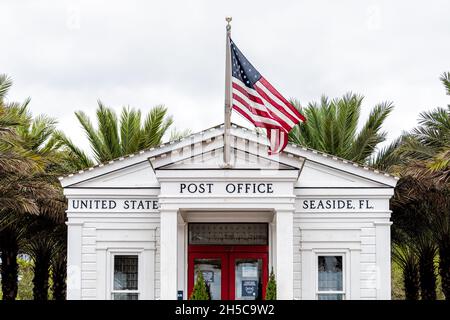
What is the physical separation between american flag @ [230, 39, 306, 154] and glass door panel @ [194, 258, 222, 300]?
4.35 m

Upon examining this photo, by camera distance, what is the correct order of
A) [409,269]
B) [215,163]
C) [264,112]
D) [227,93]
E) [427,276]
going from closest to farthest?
[264,112], [227,93], [215,163], [427,276], [409,269]

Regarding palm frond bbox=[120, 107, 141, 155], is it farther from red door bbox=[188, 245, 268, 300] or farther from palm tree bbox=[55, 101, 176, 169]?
red door bbox=[188, 245, 268, 300]

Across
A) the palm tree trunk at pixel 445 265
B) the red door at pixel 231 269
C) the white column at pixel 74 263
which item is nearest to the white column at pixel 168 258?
the red door at pixel 231 269

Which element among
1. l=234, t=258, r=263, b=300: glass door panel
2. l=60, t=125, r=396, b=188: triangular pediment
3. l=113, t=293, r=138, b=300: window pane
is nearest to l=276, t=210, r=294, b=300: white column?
l=60, t=125, r=396, b=188: triangular pediment

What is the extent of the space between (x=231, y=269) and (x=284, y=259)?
289 cm

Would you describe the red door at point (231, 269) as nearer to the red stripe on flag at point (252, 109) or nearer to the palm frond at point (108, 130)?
the red stripe on flag at point (252, 109)

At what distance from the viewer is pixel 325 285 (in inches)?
974

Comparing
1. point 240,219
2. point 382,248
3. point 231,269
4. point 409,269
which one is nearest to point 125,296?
point 231,269

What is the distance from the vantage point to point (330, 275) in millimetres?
24766

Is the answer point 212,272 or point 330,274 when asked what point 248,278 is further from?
point 330,274

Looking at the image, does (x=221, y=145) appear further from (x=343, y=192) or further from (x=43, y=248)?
(x=43, y=248)

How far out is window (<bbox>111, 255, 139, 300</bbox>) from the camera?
81.5 ft

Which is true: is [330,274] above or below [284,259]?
below

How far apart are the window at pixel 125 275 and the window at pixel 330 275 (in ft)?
15.4
